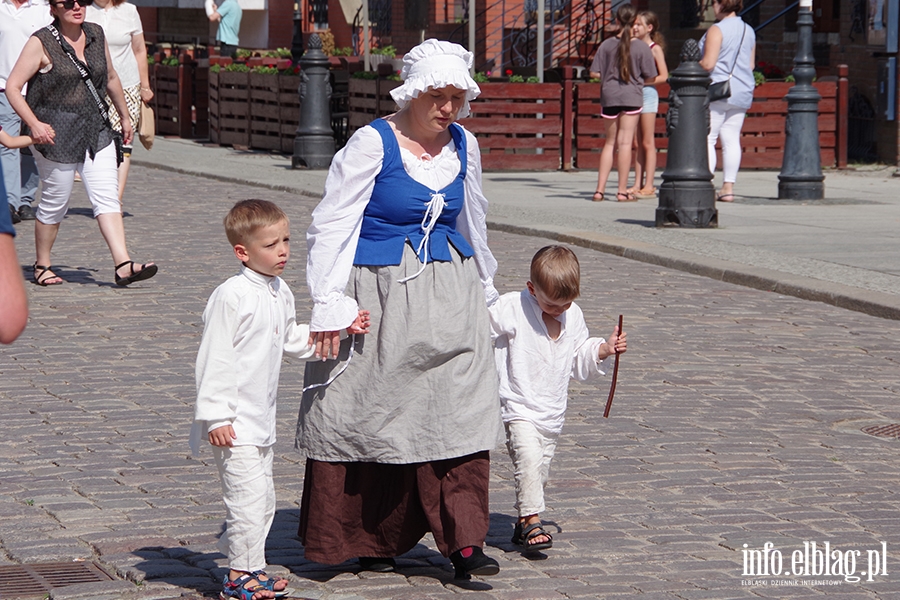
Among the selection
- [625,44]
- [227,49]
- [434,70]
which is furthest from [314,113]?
[434,70]

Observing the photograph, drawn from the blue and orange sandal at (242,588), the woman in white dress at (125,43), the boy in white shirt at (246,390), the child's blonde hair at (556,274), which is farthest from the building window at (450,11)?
the blue and orange sandal at (242,588)

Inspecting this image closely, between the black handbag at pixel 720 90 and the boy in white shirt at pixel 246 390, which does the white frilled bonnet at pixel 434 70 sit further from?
the black handbag at pixel 720 90

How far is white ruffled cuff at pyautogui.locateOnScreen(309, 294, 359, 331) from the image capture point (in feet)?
14.9

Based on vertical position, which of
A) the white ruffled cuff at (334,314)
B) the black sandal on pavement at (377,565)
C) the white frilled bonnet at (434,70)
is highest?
the white frilled bonnet at (434,70)

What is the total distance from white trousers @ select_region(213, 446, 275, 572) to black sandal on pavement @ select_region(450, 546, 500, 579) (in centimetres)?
63

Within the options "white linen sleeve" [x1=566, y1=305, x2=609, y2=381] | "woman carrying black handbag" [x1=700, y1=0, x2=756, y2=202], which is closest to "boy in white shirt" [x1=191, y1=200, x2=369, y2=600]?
"white linen sleeve" [x1=566, y1=305, x2=609, y2=381]

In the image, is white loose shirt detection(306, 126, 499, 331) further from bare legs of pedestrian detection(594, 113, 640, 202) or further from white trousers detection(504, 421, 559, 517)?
bare legs of pedestrian detection(594, 113, 640, 202)

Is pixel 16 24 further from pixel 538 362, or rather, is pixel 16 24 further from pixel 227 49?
pixel 227 49

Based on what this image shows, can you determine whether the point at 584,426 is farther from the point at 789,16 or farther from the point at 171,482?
the point at 789,16

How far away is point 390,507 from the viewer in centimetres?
477

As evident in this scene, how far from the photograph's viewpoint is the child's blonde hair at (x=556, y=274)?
4.92 m

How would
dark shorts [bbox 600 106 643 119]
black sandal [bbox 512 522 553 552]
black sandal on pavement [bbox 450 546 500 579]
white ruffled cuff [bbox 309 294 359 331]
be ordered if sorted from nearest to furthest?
1. white ruffled cuff [bbox 309 294 359 331]
2. black sandal on pavement [bbox 450 546 500 579]
3. black sandal [bbox 512 522 553 552]
4. dark shorts [bbox 600 106 643 119]

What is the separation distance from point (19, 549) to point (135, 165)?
15.5 metres

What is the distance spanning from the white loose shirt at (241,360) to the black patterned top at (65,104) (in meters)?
5.67
